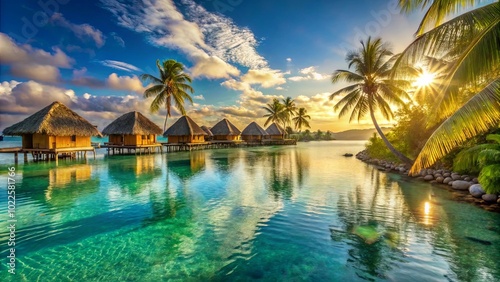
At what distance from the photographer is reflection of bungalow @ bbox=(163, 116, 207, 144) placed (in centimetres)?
2956

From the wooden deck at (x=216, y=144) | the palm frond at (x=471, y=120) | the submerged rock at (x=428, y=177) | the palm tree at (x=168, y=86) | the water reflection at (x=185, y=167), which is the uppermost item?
the palm tree at (x=168, y=86)

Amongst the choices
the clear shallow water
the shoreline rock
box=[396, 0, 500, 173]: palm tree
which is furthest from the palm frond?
the shoreline rock

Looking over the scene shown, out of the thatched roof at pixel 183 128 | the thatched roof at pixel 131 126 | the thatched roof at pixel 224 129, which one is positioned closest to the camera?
the thatched roof at pixel 131 126

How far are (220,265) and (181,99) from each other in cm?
2671

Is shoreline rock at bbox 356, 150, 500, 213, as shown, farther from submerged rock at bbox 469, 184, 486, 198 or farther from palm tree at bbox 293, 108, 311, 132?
palm tree at bbox 293, 108, 311, 132

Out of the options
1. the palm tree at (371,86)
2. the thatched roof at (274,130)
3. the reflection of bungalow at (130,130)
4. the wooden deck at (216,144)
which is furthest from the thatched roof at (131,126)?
the thatched roof at (274,130)

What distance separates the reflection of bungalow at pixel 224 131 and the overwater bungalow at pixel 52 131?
65.9 ft

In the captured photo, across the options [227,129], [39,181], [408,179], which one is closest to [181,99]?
[227,129]

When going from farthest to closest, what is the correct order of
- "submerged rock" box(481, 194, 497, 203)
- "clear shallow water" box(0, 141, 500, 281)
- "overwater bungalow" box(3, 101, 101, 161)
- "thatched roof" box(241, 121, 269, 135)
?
"thatched roof" box(241, 121, 269, 135) < "overwater bungalow" box(3, 101, 101, 161) < "submerged rock" box(481, 194, 497, 203) < "clear shallow water" box(0, 141, 500, 281)

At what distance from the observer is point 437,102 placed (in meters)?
4.74

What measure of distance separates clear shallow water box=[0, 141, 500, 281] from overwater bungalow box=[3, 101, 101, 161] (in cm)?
982

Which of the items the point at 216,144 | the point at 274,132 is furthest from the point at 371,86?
the point at 274,132

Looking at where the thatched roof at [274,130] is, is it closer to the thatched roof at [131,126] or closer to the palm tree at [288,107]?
the palm tree at [288,107]

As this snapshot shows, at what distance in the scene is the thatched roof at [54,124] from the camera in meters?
16.6
